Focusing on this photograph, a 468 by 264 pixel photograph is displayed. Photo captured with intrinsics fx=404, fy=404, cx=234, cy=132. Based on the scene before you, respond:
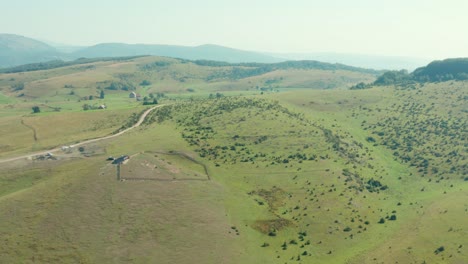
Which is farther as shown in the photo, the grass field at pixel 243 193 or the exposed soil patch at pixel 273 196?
the exposed soil patch at pixel 273 196

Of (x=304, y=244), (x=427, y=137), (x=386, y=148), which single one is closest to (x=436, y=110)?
(x=427, y=137)

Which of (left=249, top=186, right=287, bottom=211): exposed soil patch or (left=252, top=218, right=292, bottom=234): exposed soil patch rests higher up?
(left=249, top=186, right=287, bottom=211): exposed soil patch

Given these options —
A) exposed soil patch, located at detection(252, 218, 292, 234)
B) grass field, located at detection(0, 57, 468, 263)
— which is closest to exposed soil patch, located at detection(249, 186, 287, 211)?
grass field, located at detection(0, 57, 468, 263)

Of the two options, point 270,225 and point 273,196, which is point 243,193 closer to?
point 273,196

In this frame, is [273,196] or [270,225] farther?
[273,196]

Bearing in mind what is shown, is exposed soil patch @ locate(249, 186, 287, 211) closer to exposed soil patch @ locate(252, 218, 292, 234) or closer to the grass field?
the grass field

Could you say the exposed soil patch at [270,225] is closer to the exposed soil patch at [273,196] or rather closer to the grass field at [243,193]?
the grass field at [243,193]

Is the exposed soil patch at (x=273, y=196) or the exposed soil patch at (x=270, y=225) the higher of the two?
the exposed soil patch at (x=273, y=196)

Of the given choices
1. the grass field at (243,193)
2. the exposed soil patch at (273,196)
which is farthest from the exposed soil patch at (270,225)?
the exposed soil patch at (273,196)

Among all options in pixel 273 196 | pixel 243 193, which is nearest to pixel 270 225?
pixel 273 196
